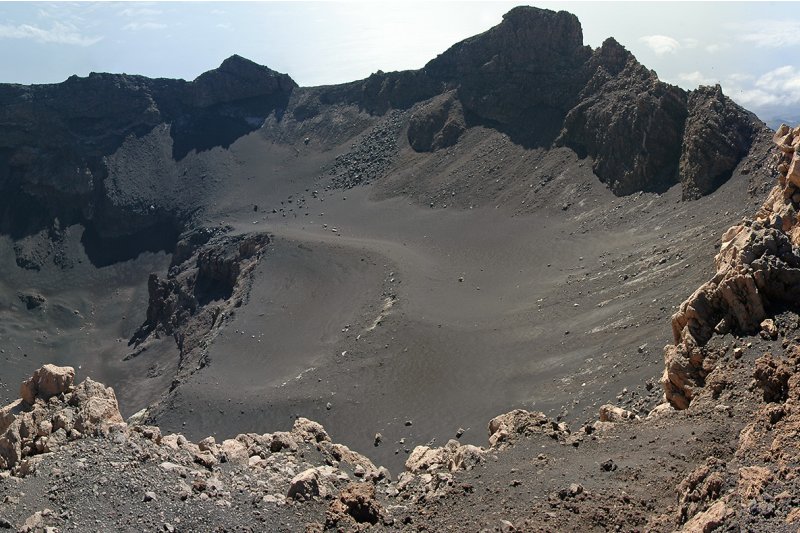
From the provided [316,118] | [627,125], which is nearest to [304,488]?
[627,125]

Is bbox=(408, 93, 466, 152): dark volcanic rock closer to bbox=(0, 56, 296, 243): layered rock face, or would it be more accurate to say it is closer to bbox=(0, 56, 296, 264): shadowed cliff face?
bbox=(0, 56, 296, 243): layered rock face

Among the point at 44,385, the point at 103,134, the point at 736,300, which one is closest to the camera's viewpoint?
the point at 736,300

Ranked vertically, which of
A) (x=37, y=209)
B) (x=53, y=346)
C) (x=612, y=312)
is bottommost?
(x=53, y=346)

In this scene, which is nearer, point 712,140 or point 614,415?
point 614,415

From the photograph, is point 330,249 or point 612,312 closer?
point 612,312

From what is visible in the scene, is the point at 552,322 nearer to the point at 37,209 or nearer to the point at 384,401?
the point at 384,401

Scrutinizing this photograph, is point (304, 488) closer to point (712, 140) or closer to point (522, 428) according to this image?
point (522, 428)

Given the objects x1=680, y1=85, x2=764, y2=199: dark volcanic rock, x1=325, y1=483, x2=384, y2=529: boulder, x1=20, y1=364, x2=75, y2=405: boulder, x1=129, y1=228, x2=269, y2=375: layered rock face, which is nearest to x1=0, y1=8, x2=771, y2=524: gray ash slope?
x1=680, y1=85, x2=764, y2=199: dark volcanic rock

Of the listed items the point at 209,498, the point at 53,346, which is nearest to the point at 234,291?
the point at 53,346

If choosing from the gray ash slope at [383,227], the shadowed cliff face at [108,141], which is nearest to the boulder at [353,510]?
the gray ash slope at [383,227]
